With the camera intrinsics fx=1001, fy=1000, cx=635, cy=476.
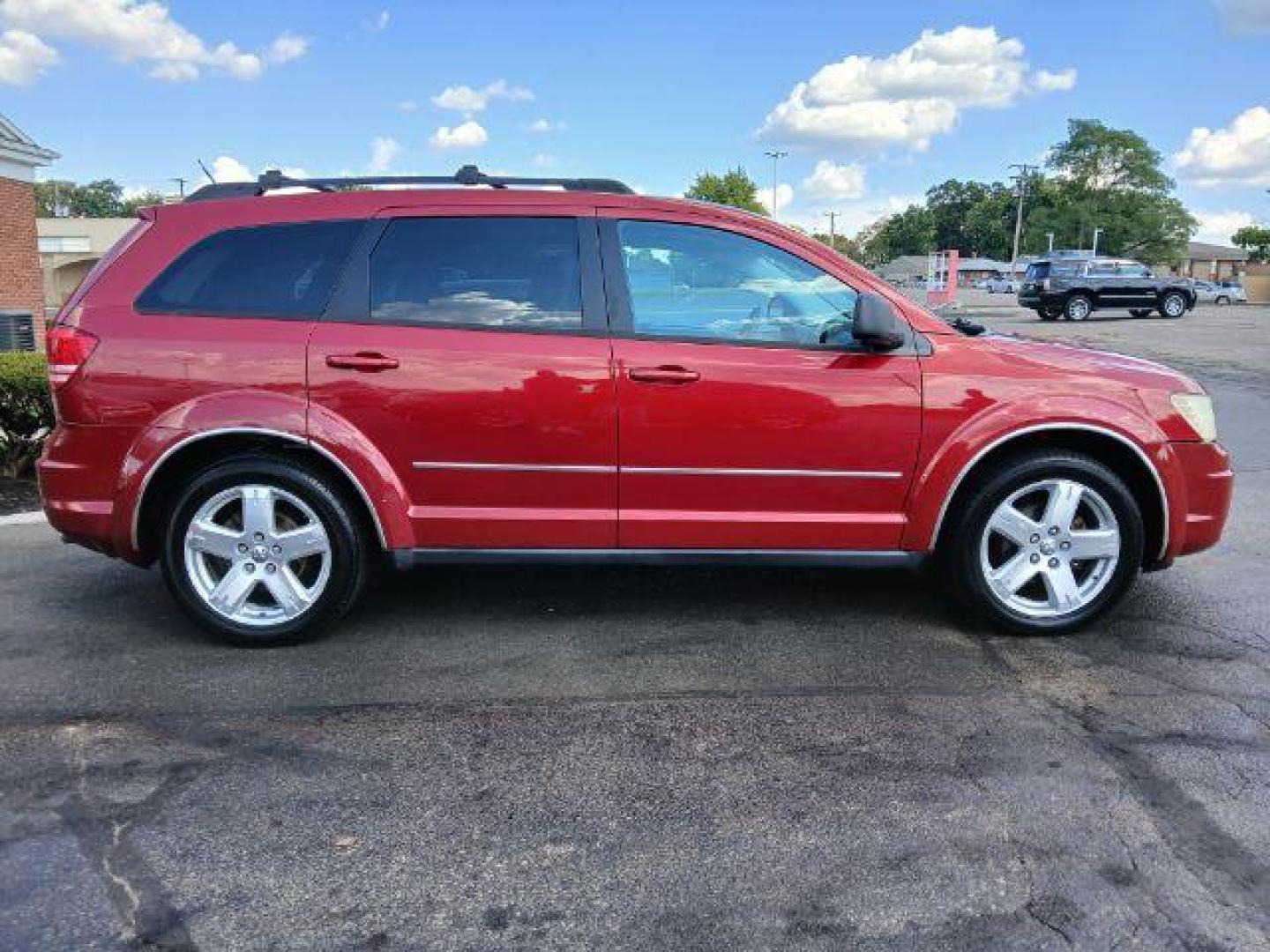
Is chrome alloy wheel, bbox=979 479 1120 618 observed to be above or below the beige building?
below

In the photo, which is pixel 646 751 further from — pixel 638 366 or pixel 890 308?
pixel 890 308

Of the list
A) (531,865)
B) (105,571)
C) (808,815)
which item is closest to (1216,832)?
(808,815)

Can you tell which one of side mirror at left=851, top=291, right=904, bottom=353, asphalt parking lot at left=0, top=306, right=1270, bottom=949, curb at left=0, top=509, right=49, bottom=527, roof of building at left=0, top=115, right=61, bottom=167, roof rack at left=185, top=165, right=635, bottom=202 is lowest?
curb at left=0, top=509, right=49, bottom=527

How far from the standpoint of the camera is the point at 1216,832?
276cm

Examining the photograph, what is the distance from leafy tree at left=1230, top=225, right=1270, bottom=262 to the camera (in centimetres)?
8831

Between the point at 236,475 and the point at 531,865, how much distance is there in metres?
2.13

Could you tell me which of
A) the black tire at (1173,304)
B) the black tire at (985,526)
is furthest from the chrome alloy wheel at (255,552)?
the black tire at (1173,304)

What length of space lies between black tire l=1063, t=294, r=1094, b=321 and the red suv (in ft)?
90.7

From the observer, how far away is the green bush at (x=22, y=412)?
266 inches

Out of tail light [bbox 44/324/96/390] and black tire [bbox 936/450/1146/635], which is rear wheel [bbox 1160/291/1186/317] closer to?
black tire [bbox 936/450/1146/635]

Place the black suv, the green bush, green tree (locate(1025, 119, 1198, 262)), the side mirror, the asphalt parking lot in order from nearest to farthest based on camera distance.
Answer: the asphalt parking lot
the side mirror
the green bush
the black suv
green tree (locate(1025, 119, 1198, 262))

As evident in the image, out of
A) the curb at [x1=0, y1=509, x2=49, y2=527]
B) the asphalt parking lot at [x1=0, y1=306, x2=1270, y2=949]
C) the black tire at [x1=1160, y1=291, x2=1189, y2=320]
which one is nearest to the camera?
the asphalt parking lot at [x1=0, y1=306, x2=1270, y2=949]

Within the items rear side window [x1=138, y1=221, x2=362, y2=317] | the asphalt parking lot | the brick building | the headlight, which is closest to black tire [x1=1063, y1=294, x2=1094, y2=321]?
the brick building

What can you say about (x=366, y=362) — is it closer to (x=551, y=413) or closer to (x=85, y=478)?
(x=551, y=413)
